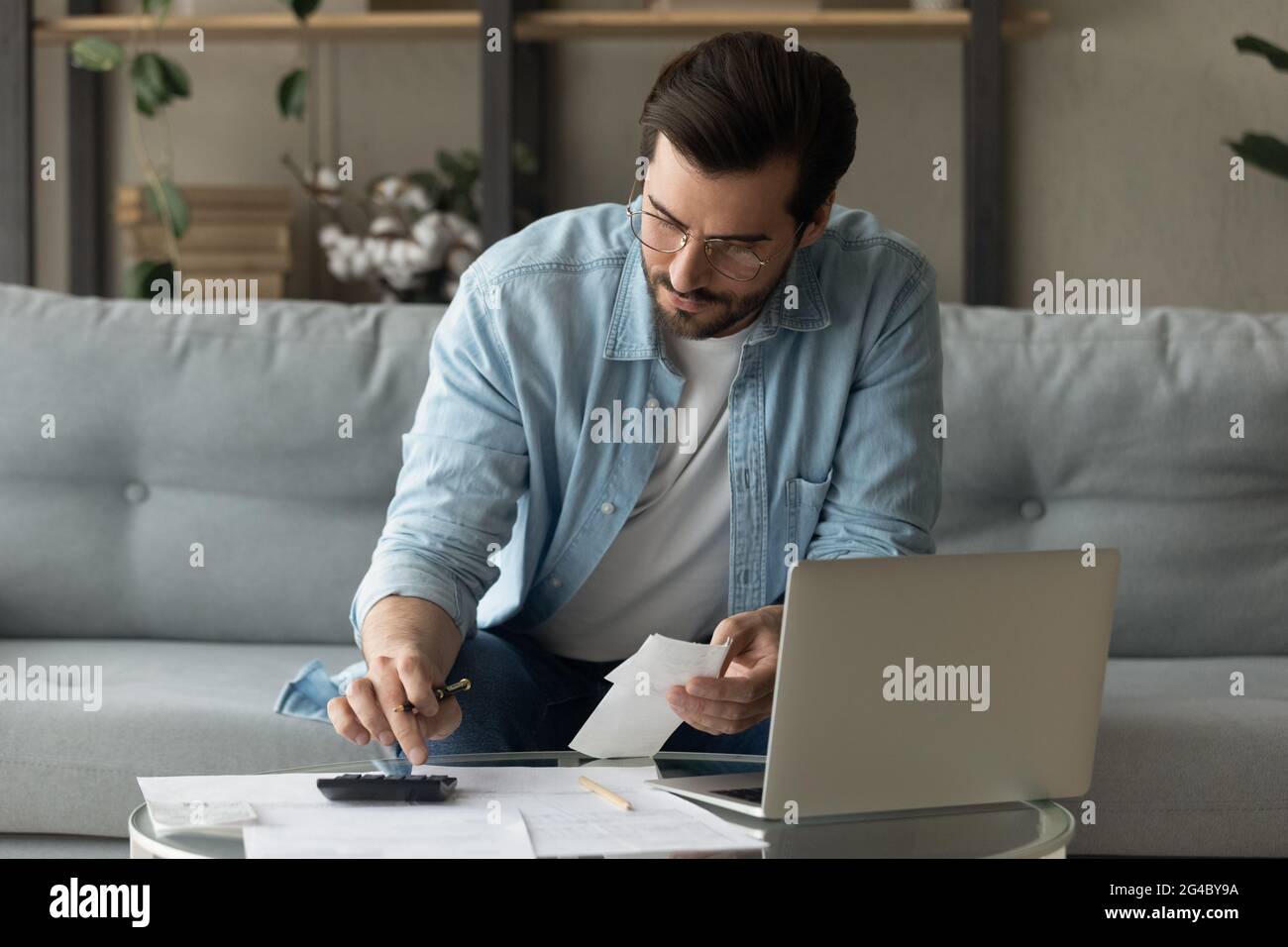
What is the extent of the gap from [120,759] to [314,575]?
45cm

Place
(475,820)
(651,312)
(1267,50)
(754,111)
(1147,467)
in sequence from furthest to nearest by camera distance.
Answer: (1267,50) → (1147,467) → (651,312) → (754,111) → (475,820)

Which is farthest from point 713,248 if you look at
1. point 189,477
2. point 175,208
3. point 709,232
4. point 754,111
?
point 175,208

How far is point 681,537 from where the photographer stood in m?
1.46

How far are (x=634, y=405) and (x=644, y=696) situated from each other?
1.42ft

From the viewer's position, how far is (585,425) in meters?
1.40

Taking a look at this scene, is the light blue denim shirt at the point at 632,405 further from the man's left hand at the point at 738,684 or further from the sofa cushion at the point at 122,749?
the man's left hand at the point at 738,684

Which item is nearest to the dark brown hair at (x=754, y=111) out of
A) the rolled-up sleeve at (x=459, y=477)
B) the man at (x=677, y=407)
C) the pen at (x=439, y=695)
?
the man at (x=677, y=407)

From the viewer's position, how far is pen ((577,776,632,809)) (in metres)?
0.96

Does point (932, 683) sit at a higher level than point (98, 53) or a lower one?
lower

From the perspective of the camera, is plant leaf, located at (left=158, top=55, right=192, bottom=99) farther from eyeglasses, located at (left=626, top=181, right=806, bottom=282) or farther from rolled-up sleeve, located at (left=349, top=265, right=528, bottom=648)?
eyeglasses, located at (left=626, top=181, right=806, bottom=282)

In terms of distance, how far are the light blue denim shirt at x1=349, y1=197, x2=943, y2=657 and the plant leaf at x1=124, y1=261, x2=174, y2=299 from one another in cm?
123

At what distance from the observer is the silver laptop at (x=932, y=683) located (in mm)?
898

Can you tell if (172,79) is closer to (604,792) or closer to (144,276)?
(144,276)

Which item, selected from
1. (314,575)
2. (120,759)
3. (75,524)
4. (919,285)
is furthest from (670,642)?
(75,524)
